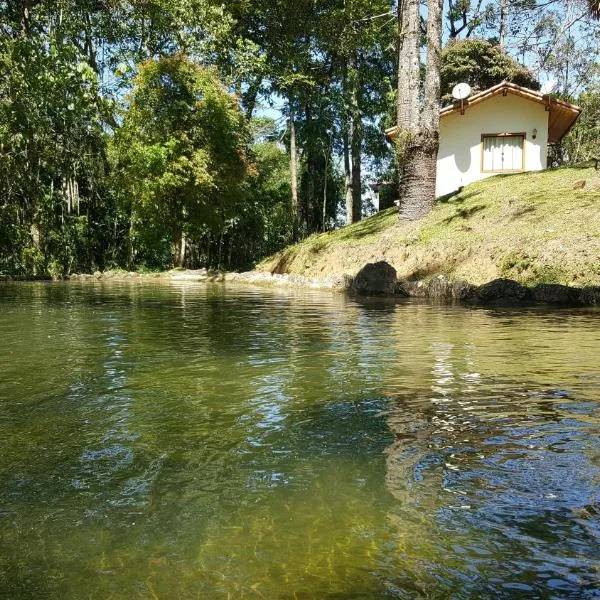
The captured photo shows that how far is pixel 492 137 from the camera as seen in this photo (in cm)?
2462

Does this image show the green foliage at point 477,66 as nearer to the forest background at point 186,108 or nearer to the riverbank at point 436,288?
the forest background at point 186,108

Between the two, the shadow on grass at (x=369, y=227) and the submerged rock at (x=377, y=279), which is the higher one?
the shadow on grass at (x=369, y=227)

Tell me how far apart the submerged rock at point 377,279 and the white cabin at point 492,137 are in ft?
35.9

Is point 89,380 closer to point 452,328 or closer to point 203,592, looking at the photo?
point 203,592

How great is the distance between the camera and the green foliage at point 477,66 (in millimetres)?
28312

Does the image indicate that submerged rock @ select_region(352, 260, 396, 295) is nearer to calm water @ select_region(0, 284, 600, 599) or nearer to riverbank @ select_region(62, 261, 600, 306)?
riverbank @ select_region(62, 261, 600, 306)

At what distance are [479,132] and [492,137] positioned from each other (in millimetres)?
563

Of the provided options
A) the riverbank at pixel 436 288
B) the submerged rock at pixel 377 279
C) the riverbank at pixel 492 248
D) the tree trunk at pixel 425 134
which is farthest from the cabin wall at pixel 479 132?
the submerged rock at pixel 377 279

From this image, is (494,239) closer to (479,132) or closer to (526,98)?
(479,132)

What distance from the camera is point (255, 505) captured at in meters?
2.52

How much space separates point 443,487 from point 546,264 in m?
10.4

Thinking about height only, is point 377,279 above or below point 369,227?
below

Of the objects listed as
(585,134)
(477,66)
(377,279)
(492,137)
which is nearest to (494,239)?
(377,279)

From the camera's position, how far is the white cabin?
2422cm
